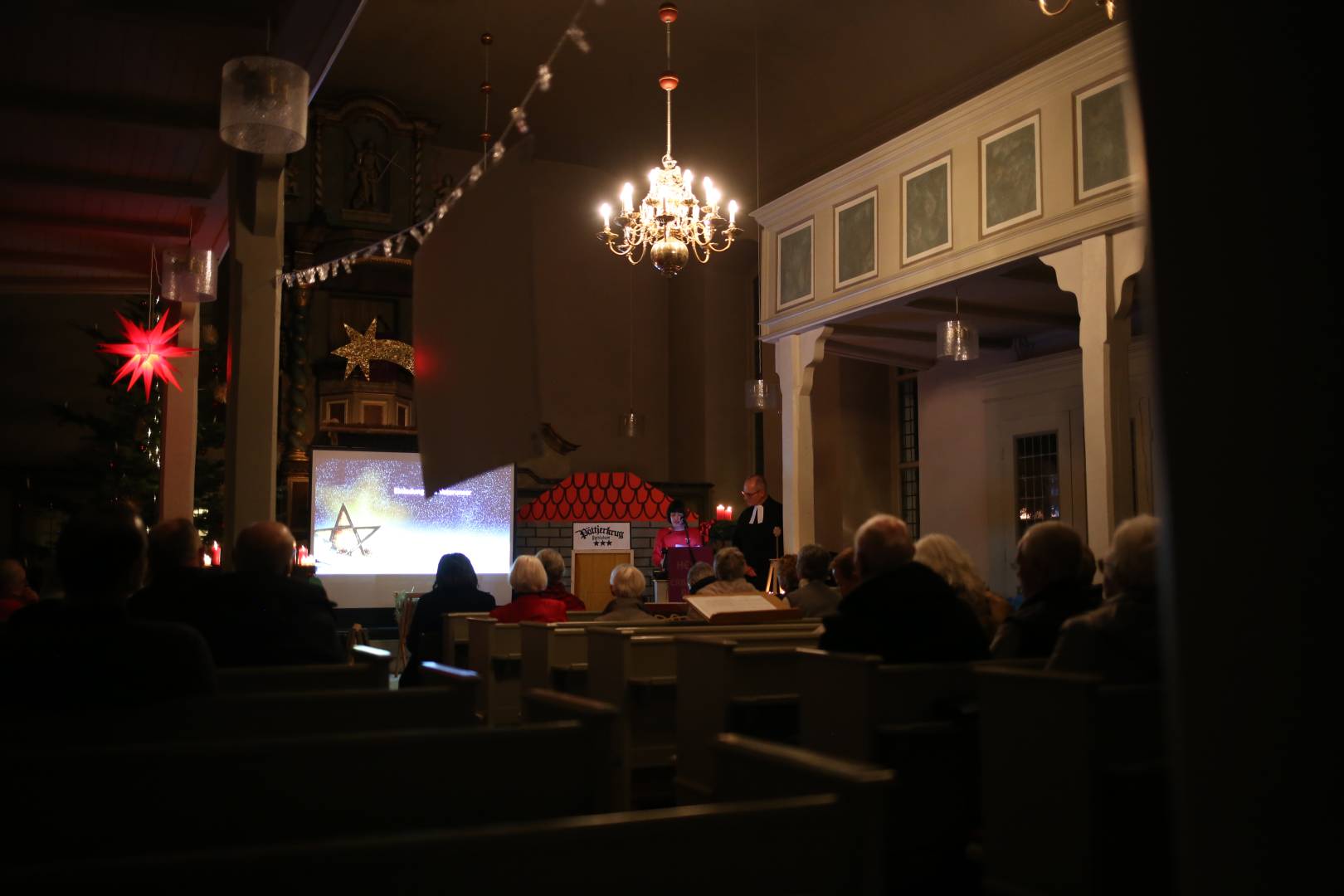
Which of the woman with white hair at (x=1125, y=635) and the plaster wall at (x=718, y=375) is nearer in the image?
the woman with white hair at (x=1125, y=635)

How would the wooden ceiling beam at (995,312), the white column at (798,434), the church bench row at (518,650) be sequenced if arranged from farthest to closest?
the wooden ceiling beam at (995,312) → the white column at (798,434) → the church bench row at (518,650)

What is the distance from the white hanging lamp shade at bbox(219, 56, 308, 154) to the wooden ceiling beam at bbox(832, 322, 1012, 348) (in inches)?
239

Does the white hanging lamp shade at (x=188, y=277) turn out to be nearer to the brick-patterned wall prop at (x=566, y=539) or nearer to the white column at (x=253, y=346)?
the white column at (x=253, y=346)

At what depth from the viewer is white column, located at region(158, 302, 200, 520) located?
8.34 m

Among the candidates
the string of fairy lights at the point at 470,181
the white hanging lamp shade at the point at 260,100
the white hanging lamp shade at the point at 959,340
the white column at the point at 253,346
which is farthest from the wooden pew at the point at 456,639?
the white hanging lamp shade at the point at 959,340

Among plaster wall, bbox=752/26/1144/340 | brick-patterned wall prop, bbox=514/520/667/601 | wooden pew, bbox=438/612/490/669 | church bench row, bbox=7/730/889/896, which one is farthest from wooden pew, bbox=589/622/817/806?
brick-patterned wall prop, bbox=514/520/667/601

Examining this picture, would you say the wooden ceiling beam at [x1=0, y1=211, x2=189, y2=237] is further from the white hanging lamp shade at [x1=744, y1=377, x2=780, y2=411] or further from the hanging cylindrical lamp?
the hanging cylindrical lamp

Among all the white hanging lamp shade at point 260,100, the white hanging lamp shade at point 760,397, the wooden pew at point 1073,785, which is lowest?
the wooden pew at point 1073,785

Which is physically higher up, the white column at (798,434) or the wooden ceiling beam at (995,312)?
the wooden ceiling beam at (995,312)

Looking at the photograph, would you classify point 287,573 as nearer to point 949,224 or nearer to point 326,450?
point 949,224

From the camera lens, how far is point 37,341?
43.0ft

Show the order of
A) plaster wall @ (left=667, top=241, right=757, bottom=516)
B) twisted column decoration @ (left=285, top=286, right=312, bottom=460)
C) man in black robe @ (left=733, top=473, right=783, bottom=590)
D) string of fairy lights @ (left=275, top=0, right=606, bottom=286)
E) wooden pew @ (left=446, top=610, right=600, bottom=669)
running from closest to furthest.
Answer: string of fairy lights @ (left=275, top=0, right=606, bottom=286) → wooden pew @ (left=446, top=610, right=600, bottom=669) → man in black robe @ (left=733, top=473, right=783, bottom=590) → twisted column decoration @ (left=285, top=286, right=312, bottom=460) → plaster wall @ (left=667, top=241, right=757, bottom=516)

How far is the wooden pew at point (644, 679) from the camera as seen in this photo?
15.1 feet

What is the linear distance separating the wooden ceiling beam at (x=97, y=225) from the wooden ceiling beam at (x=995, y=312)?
219 inches
